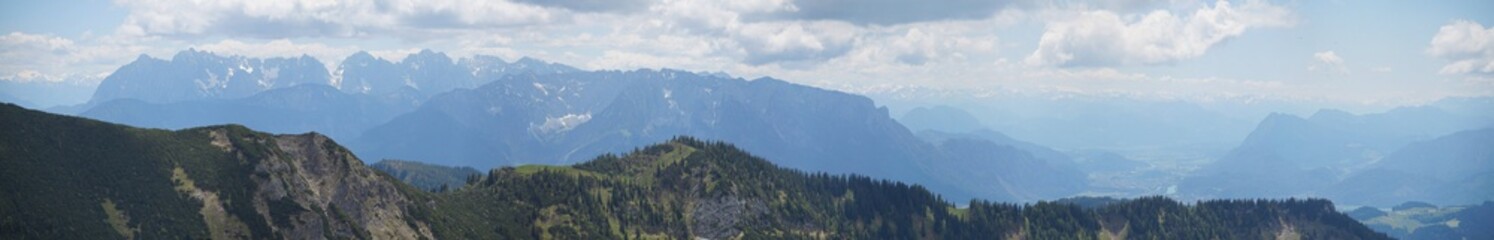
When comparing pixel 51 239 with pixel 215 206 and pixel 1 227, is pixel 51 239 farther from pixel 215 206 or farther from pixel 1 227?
pixel 215 206

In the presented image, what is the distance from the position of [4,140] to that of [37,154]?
5.71 meters

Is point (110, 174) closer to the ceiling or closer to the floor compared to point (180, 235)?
closer to the ceiling

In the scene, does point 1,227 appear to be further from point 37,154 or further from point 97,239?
point 37,154

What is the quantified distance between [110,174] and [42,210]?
857 inches

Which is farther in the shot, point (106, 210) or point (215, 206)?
point (215, 206)

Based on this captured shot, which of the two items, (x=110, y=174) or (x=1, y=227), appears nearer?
(x=1, y=227)

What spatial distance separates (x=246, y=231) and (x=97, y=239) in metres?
26.6

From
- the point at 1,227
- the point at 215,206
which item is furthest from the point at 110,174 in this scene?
the point at 1,227

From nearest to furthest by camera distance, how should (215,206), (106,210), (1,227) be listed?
(1,227), (106,210), (215,206)

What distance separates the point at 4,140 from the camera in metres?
189

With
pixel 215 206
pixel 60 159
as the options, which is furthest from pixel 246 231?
pixel 60 159

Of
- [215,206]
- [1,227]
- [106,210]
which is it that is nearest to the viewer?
[1,227]

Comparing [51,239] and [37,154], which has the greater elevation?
[37,154]

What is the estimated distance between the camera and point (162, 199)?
637 feet
